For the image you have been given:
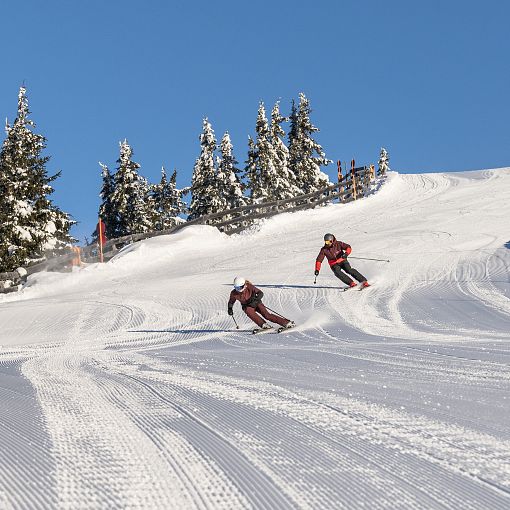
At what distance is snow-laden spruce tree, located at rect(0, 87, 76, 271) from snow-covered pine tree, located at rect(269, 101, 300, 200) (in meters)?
24.7

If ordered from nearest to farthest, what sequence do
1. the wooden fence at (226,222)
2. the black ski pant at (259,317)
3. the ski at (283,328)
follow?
the ski at (283,328), the black ski pant at (259,317), the wooden fence at (226,222)

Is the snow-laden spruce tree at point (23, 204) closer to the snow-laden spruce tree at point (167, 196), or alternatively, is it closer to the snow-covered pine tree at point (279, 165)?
the snow-covered pine tree at point (279, 165)

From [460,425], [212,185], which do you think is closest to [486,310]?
[460,425]

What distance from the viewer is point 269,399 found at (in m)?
5.34

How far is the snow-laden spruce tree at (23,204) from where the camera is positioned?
30.4 metres

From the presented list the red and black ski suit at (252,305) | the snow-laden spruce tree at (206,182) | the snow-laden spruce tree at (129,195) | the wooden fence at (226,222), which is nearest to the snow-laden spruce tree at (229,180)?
the snow-laden spruce tree at (206,182)

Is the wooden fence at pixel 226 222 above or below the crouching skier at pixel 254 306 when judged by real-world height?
above

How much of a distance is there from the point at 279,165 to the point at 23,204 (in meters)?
30.4

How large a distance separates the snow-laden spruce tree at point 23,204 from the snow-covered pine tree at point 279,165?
24.7 m

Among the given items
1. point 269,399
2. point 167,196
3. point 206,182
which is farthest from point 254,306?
point 167,196

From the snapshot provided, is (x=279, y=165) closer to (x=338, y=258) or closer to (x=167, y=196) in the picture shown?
(x=167, y=196)

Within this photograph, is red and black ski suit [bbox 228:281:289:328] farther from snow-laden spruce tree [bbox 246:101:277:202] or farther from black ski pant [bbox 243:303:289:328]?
snow-laden spruce tree [bbox 246:101:277:202]

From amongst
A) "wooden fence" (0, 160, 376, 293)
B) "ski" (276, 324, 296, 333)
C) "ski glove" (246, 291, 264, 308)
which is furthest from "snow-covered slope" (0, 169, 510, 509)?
"wooden fence" (0, 160, 376, 293)

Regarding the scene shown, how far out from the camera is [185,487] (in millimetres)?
3080
